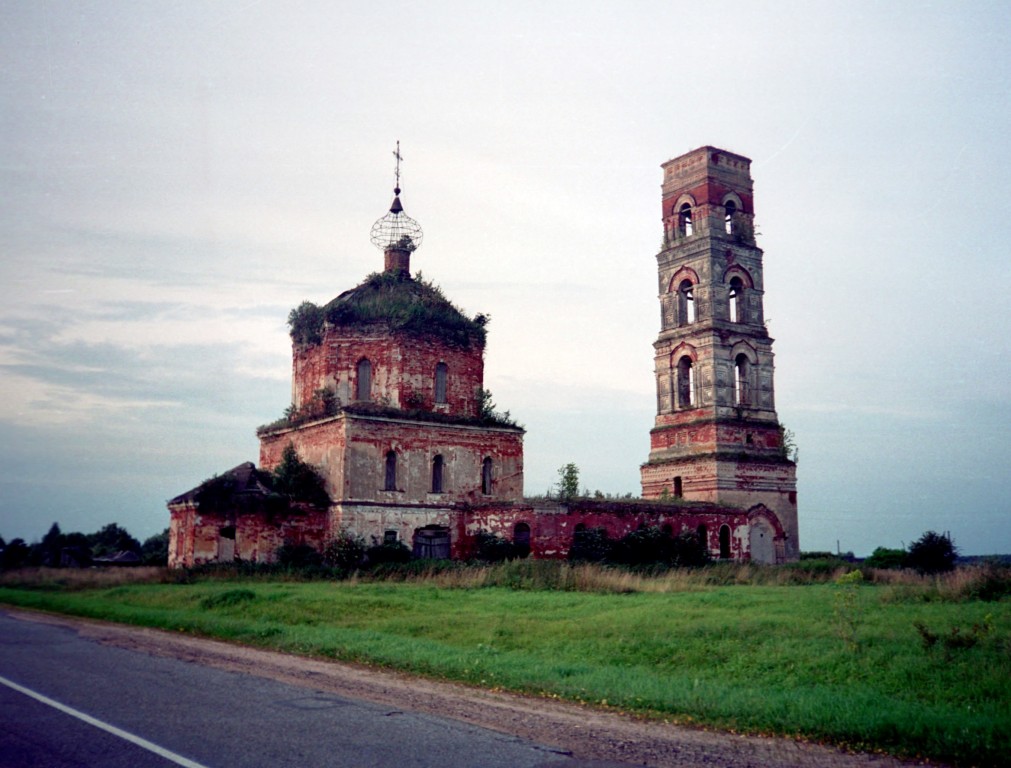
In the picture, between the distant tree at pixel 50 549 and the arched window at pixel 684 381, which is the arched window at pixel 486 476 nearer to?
the arched window at pixel 684 381

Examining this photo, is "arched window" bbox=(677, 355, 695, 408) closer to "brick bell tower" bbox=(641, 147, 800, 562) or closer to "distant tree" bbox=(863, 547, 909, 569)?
"brick bell tower" bbox=(641, 147, 800, 562)

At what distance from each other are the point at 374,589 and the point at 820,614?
11443 mm

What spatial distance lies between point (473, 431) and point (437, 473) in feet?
7.11

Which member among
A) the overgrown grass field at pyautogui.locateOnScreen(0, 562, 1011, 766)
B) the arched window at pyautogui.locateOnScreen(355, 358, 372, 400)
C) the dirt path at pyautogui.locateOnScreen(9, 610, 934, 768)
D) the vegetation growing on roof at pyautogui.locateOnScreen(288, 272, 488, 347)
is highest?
the vegetation growing on roof at pyautogui.locateOnScreen(288, 272, 488, 347)

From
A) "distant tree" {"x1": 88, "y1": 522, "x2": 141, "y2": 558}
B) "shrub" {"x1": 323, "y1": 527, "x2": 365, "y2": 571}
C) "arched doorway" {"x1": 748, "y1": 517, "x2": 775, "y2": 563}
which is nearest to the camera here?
"shrub" {"x1": 323, "y1": 527, "x2": 365, "y2": 571}

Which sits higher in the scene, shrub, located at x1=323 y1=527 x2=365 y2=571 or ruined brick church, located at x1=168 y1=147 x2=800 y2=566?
ruined brick church, located at x1=168 y1=147 x2=800 y2=566

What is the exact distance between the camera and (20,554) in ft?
163

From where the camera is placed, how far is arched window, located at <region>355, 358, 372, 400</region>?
3222 centimetres

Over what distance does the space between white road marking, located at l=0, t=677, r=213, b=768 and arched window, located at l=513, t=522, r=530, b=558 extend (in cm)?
2060

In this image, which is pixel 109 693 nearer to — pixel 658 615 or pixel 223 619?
pixel 223 619

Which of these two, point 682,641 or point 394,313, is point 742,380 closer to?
point 394,313

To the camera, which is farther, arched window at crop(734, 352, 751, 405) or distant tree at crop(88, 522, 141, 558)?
distant tree at crop(88, 522, 141, 558)

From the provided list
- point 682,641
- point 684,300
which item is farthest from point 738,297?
point 682,641

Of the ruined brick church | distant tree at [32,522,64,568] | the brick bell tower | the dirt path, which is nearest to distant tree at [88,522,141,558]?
distant tree at [32,522,64,568]
